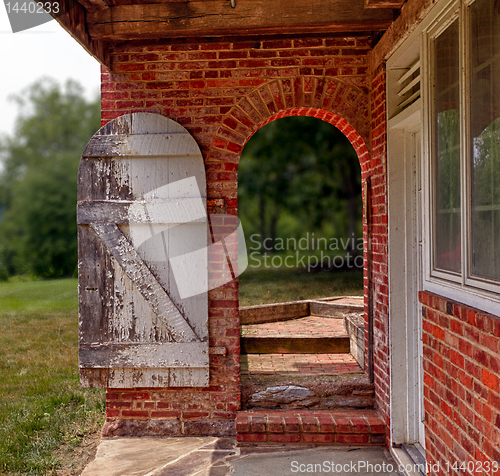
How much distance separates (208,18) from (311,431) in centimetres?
323

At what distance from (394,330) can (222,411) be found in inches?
61.1

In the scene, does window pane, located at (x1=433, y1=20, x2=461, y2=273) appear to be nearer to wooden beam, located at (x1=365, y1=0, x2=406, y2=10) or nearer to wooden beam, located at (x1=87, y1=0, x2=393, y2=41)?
wooden beam, located at (x1=365, y1=0, x2=406, y2=10)

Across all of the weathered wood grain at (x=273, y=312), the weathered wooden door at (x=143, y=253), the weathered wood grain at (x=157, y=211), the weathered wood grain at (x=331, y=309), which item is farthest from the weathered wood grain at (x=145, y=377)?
the weathered wood grain at (x=331, y=309)

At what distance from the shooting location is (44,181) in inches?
534

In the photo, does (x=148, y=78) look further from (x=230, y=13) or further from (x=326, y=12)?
(x=326, y=12)

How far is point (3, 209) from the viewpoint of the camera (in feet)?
39.6

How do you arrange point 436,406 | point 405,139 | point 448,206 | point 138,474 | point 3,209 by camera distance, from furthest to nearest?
point 3,209, point 405,139, point 138,474, point 436,406, point 448,206

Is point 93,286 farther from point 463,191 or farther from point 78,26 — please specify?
point 463,191

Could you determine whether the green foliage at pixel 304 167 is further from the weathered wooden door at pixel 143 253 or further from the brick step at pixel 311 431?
the weathered wooden door at pixel 143 253

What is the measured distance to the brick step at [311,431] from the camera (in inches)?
142

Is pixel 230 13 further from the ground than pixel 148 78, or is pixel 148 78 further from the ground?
pixel 230 13

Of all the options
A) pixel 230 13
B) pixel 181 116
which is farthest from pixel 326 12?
pixel 181 116

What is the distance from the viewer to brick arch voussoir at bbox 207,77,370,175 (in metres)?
3.78

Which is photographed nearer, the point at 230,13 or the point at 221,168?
the point at 230,13
